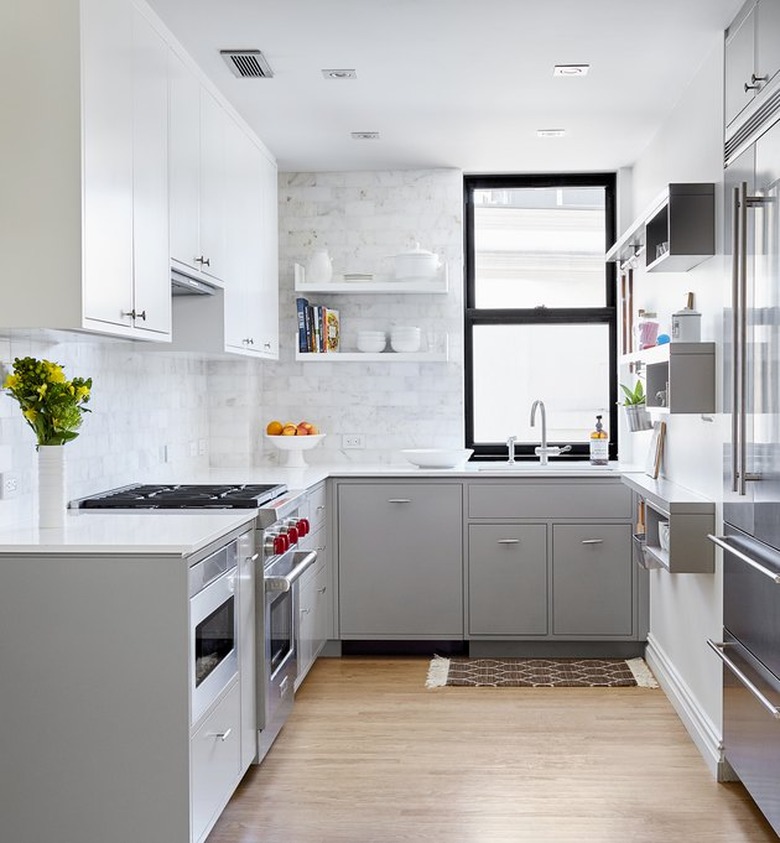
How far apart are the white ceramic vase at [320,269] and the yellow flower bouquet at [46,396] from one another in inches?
102

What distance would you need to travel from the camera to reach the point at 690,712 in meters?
3.90

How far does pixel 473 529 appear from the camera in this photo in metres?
4.99

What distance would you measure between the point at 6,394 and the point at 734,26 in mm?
2594

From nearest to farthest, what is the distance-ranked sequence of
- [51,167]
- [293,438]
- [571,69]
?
[51,167], [571,69], [293,438]

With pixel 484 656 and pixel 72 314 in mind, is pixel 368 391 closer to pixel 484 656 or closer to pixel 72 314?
pixel 484 656

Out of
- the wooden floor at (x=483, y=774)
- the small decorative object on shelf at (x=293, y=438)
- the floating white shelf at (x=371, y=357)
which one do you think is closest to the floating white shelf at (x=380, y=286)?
the floating white shelf at (x=371, y=357)

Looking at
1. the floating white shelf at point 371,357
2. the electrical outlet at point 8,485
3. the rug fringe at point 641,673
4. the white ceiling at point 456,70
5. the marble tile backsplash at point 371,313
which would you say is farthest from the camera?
the marble tile backsplash at point 371,313

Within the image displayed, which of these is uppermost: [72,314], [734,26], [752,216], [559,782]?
[734,26]

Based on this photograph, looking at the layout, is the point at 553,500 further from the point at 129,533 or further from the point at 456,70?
the point at 129,533

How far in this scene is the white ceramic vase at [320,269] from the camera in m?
5.42

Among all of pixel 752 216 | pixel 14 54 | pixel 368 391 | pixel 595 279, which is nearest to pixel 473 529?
pixel 368 391

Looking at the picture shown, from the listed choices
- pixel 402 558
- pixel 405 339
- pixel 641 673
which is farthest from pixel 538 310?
pixel 641 673

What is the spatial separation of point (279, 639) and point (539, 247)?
2.97 meters

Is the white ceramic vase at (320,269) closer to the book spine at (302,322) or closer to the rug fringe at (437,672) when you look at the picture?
the book spine at (302,322)
